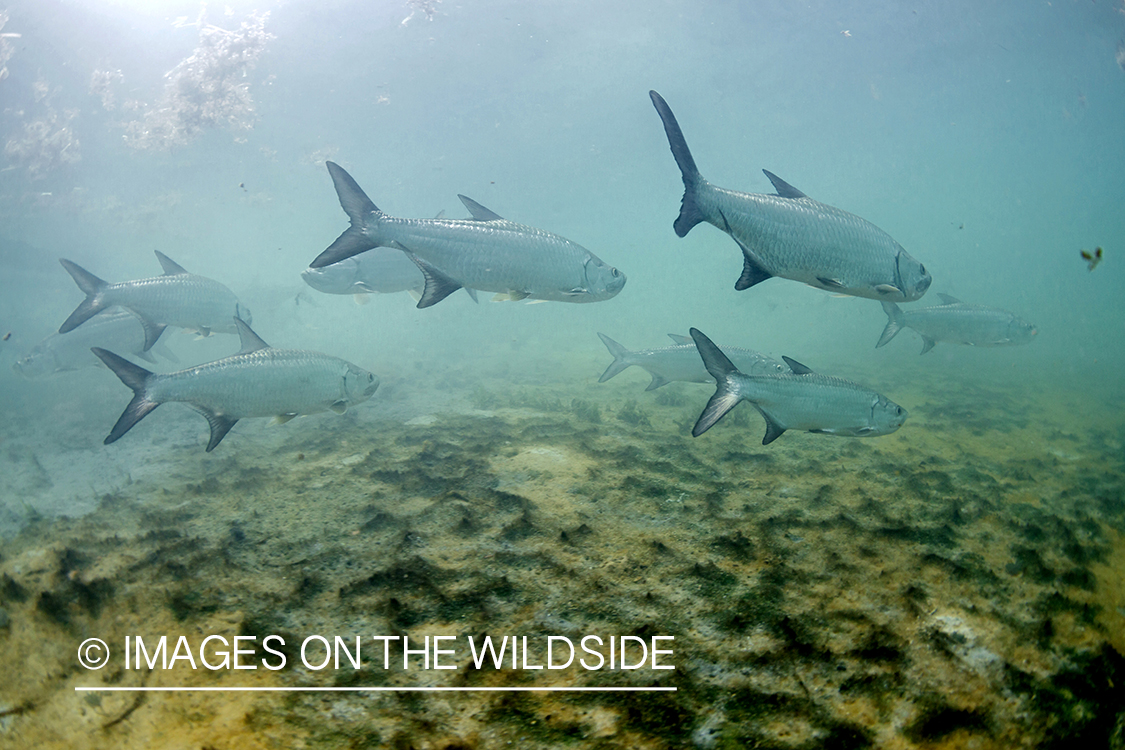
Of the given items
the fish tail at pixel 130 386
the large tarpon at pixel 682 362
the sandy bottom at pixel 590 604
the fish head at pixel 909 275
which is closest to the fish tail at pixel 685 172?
the fish head at pixel 909 275

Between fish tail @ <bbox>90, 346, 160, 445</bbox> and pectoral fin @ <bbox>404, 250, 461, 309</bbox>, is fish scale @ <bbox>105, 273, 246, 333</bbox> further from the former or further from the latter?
pectoral fin @ <bbox>404, 250, 461, 309</bbox>

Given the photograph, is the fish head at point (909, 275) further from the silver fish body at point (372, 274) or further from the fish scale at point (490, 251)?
the silver fish body at point (372, 274)

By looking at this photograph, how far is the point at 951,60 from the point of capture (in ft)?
83.4

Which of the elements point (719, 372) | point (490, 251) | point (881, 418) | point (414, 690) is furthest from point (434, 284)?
point (881, 418)

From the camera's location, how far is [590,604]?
231 centimetres

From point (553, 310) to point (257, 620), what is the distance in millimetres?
46298

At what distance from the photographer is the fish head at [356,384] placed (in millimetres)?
4863

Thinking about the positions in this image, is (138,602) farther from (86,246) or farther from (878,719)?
(86,246)

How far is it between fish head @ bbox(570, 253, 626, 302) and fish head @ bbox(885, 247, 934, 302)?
2.31 m

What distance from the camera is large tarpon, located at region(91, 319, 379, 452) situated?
4018mm

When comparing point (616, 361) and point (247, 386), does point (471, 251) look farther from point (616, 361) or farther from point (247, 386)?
point (616, 361)

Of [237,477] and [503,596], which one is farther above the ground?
[503,596]

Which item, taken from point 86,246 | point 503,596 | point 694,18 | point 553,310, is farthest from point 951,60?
point 86,246

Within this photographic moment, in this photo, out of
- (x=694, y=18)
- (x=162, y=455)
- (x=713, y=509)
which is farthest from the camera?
(x=694, y=18)
